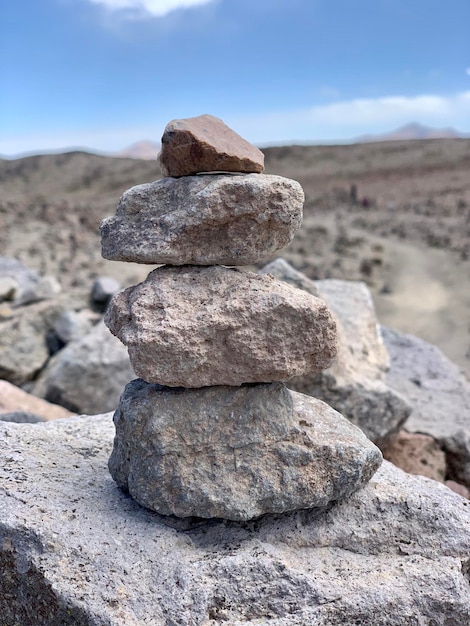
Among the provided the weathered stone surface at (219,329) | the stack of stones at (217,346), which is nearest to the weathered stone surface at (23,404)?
the stack of stones at (217,346)

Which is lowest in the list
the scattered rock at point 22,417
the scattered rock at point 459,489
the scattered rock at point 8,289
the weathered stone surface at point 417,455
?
the scattered rock at point 459,489

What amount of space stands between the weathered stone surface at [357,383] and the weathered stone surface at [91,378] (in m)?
2.05

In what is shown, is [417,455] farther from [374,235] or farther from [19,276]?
Result: [374,235]

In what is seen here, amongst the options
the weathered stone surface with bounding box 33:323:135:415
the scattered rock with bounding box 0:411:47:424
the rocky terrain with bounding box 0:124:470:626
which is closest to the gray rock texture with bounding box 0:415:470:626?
the rocky terrain with bounding box 0:124:470:626

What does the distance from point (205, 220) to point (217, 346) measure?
647mm

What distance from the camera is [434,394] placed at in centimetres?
698

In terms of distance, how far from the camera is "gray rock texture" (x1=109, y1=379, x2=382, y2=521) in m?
3.27

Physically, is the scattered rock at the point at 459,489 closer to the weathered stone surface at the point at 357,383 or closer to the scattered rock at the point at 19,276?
the weathered stone surface at the point at 357,383

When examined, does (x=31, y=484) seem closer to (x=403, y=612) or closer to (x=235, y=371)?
(x=235, y=371)

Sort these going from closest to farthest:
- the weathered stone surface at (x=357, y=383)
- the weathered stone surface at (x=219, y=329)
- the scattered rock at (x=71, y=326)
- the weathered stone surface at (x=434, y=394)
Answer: the weathered stone surface at (x=219, y=329) → the weathered stone surface at (x=357, y=383) → the weathered stone surface at (x=434, y=394) → the scattered rock at (x=71, y=326)

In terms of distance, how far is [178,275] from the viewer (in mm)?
3457

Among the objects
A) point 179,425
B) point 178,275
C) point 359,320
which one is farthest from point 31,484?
point 359,320

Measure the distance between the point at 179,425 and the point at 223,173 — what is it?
4.54ft

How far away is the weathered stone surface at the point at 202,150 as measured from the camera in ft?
11.2
